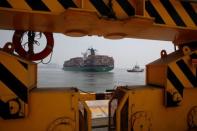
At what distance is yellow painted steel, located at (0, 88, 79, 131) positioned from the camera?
5.92ft

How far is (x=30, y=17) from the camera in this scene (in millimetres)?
1803

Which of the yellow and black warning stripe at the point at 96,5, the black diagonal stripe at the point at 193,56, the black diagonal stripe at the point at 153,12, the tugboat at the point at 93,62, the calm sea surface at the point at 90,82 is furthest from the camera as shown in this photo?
the tugboat at the point at 93,62

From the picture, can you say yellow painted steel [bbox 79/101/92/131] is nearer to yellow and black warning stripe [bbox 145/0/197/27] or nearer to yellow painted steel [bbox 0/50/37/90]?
yellow painted steel [bbox 0/50/37/90]

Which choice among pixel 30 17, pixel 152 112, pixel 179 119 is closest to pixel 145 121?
pixel 152 112

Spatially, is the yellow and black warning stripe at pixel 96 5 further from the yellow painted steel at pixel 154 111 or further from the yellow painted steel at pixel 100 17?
the yellow painted steel at pixel 154 111

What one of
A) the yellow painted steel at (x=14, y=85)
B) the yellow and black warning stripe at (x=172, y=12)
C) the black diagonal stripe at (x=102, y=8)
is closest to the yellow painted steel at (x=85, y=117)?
the yellow painted steel at (x=14, y=85)

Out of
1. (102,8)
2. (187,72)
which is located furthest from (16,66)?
(187,72)

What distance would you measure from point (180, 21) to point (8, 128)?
1902 mm

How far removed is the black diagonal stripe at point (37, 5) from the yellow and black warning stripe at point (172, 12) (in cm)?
94

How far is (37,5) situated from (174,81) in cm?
156

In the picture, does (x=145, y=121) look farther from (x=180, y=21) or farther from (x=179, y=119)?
(x=180, y=21)

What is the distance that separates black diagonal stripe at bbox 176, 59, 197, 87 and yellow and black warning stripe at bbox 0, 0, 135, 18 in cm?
82

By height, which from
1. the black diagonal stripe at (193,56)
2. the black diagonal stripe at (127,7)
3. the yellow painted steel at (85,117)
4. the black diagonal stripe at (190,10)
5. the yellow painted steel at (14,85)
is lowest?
the yellow painted steel at (85,117)

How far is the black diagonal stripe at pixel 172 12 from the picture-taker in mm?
2170
